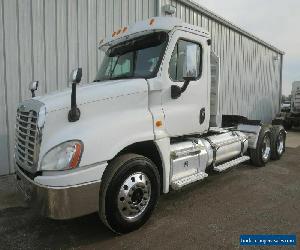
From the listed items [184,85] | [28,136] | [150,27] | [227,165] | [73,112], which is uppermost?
[150,27]

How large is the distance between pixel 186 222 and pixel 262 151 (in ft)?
14.0

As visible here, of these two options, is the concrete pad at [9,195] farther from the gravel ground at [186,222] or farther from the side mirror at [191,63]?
the side mirror at [191,63]

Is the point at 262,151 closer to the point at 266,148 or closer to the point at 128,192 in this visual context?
the point at 266,148

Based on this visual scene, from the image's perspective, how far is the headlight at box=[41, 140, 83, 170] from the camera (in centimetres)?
341

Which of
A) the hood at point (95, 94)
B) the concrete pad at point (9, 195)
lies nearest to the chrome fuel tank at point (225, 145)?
the hood at point (95, 94)

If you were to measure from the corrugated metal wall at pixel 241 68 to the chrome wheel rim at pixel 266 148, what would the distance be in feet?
17.5

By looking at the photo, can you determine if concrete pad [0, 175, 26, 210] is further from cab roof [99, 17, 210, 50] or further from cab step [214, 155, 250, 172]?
cab step [214, 155, 250, 172]

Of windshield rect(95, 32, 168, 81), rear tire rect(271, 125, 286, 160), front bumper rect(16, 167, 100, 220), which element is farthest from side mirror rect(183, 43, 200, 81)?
rear tire rect(271, 125, 286, 160)

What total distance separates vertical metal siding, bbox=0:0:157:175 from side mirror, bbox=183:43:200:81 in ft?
13.0

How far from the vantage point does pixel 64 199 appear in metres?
3.40

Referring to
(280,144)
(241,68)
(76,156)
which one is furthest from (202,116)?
(241,68)

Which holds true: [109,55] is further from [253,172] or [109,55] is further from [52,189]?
[253,172]

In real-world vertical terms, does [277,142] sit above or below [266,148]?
above

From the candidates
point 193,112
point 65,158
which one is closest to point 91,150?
point 65,158
